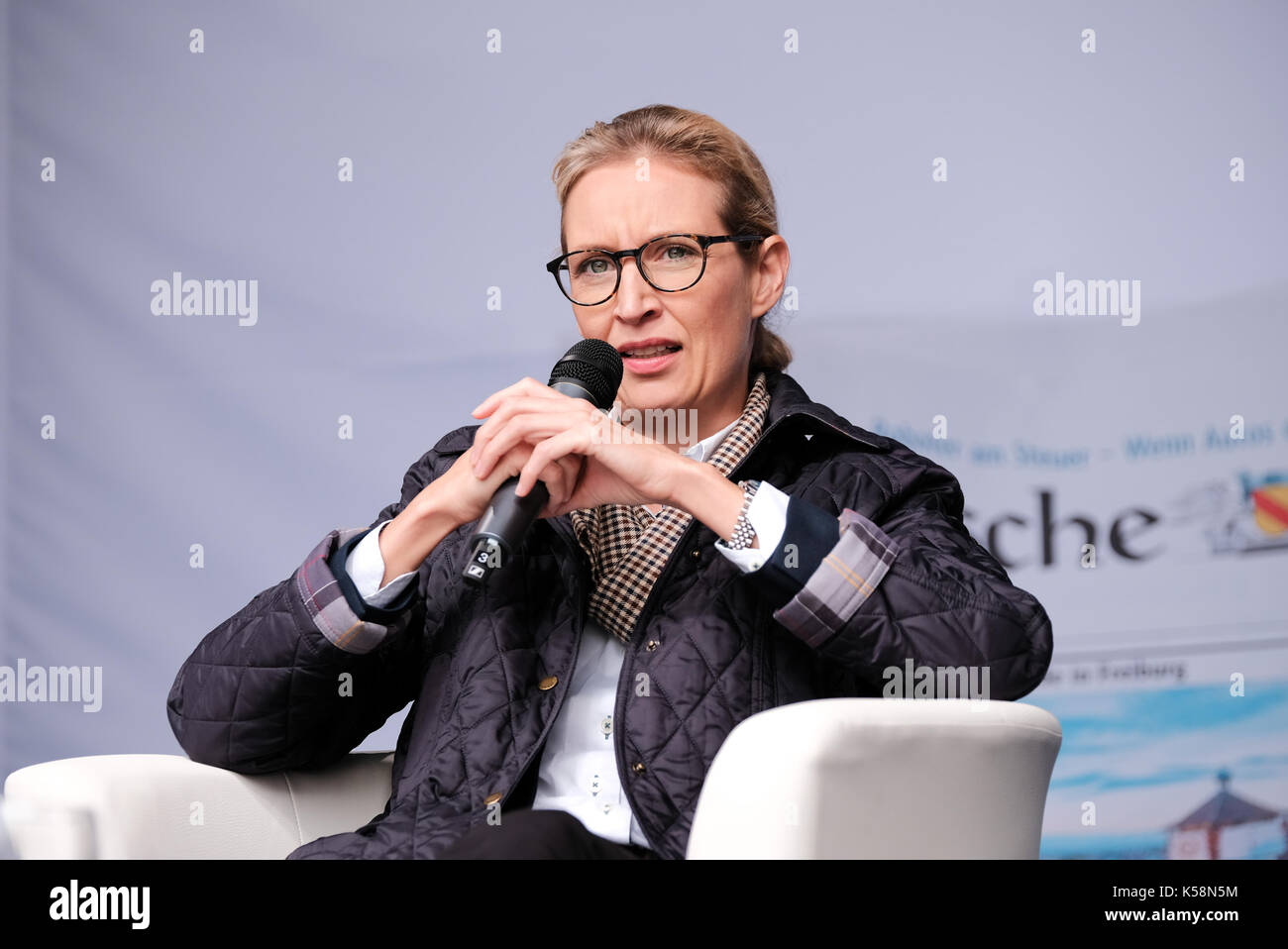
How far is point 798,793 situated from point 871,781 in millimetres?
94

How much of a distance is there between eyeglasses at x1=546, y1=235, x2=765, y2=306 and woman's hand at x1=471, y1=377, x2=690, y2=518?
0.24m

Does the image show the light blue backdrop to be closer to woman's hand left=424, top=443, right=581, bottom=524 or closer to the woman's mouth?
the woman's mouth

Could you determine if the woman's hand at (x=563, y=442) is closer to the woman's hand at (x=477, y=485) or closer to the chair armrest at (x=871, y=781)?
the woman's hand at (x=477, y=485)

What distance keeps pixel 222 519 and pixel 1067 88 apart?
205 cm

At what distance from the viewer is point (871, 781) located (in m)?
1.26

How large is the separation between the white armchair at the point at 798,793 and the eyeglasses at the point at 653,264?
23.9 inches

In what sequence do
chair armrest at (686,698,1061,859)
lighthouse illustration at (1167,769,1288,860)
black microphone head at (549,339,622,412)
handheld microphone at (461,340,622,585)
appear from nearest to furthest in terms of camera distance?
chair armrest at (686,698,1061,859) < handheld microphone at (461,340,622,585) < black microphone head at (549,339,622,412) < lighthouse illustration at (1167,769,1288,860)

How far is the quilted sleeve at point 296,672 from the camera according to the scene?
1.54m

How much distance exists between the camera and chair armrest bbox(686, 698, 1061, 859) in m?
1.21
